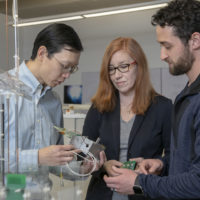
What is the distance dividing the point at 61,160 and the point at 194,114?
47cm

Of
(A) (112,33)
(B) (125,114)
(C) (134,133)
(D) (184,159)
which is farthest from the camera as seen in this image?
(A) (112,33)

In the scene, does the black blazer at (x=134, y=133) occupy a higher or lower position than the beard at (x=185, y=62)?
lower

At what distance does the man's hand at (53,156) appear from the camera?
93 centimetres

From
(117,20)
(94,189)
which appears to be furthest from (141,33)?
(94,189)

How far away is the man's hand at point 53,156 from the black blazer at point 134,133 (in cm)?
42

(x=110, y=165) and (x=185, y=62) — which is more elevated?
(x=185, y=62)

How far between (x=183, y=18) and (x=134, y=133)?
0.56 m

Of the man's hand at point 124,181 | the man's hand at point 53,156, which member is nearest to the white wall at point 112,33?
the man's hand at point 124,181

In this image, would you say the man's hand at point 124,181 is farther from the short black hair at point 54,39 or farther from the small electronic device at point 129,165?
the short black hair at point 54,39

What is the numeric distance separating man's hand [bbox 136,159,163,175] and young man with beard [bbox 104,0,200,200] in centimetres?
11

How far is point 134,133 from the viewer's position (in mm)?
1415

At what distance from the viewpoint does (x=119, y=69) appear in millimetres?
1516

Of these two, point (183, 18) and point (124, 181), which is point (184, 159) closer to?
point (124, 181)

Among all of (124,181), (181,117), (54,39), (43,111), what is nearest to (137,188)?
(124,181)
